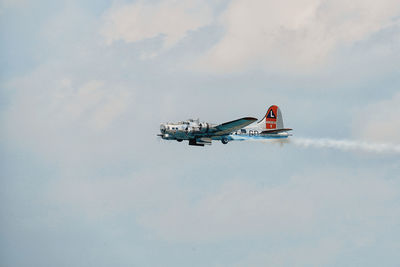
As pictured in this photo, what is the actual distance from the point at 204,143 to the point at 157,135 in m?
6.67

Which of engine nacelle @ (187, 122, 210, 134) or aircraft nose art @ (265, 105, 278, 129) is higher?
aircraft nose art @ (265, 105, 278, 129)

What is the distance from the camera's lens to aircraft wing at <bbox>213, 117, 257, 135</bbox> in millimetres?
80750

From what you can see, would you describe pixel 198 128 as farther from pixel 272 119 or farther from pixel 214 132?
pixel 272 119

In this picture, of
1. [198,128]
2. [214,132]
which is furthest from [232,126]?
[198,128]

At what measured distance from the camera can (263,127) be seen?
9306 cm

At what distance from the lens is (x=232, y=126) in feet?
275

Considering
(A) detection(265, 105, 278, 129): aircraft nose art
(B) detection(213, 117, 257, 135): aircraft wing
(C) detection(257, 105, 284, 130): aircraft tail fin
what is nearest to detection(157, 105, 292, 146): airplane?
(B) detection(213, 117, 257, 135): aircraft wing

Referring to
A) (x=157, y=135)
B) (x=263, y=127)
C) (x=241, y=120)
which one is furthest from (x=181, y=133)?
(x=263, y=127)

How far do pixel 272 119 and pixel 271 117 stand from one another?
35 centimetres

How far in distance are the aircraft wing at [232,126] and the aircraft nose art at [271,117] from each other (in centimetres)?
1058

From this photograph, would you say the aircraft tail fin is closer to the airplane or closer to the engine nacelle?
the airplane

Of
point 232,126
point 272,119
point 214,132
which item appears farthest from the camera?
point 272,119

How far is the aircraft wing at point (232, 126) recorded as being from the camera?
80.8 m

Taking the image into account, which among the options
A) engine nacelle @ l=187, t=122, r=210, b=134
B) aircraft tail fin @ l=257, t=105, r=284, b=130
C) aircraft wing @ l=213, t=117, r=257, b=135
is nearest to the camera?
aircraft wing @ l=213, t=117, r=257, b=135
